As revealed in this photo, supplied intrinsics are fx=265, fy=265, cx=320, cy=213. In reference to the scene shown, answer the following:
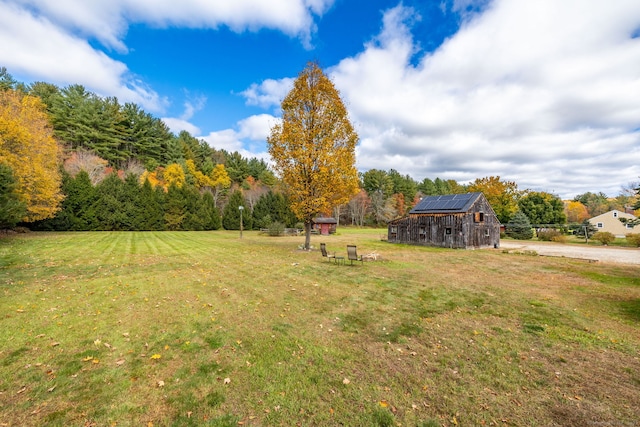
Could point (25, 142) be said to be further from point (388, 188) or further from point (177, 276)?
point (388, 188)

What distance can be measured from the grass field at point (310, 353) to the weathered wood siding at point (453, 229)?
15.1m

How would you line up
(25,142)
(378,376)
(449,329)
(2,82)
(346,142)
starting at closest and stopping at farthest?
(378,376), (449,329), (346,142), (25,142), (2,82)

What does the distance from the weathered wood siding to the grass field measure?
15147mm

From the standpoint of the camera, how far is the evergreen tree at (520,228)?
36.7 metres

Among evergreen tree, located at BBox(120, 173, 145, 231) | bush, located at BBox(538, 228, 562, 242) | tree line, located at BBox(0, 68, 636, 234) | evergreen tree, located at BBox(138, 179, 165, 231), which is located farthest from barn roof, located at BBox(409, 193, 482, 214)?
evergreen tree, located at BBox(120, 173, 145, 231)

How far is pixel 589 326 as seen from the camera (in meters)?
6.28

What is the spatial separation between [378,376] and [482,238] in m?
26.6

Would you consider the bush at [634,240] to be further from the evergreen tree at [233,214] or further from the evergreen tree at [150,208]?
the evergreen tree at [150,208]

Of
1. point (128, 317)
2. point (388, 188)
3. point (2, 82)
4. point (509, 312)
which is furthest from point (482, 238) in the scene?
point (2, 82)

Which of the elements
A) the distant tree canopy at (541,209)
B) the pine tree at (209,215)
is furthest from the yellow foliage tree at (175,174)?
the distant tree canopy at (541,209)

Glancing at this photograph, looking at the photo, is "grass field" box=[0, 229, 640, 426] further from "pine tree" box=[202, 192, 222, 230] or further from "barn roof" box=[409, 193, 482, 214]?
"pine tree" box=[202, 192, 222, 230]

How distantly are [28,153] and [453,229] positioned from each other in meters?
35.5

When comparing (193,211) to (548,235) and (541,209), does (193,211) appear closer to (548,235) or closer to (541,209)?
(548,235)

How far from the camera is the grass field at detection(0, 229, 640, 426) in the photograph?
3.44 meters
